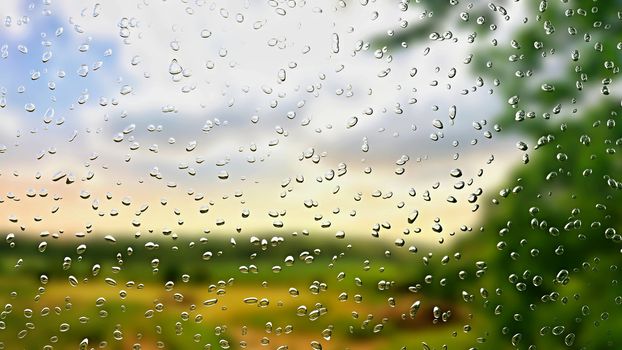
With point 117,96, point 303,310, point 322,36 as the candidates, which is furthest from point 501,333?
point 117,96

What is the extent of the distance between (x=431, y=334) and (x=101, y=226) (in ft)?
1.20

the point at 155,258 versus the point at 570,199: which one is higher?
the point at 570,199

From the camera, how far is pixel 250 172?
744 millimetres

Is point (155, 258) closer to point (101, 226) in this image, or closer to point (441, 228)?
point (101, 226)

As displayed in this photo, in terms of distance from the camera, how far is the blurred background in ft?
2.40

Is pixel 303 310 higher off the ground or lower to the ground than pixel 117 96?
lower

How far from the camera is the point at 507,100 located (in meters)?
0.81

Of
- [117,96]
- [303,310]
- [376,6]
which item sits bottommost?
[303,310]

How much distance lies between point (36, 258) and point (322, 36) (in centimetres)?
37

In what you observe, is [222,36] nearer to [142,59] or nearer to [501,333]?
[142,59]

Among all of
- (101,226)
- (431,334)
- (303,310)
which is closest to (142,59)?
(101,226)

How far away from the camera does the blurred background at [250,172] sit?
731 millimetres

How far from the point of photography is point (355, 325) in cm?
78

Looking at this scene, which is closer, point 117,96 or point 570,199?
point 117,96
